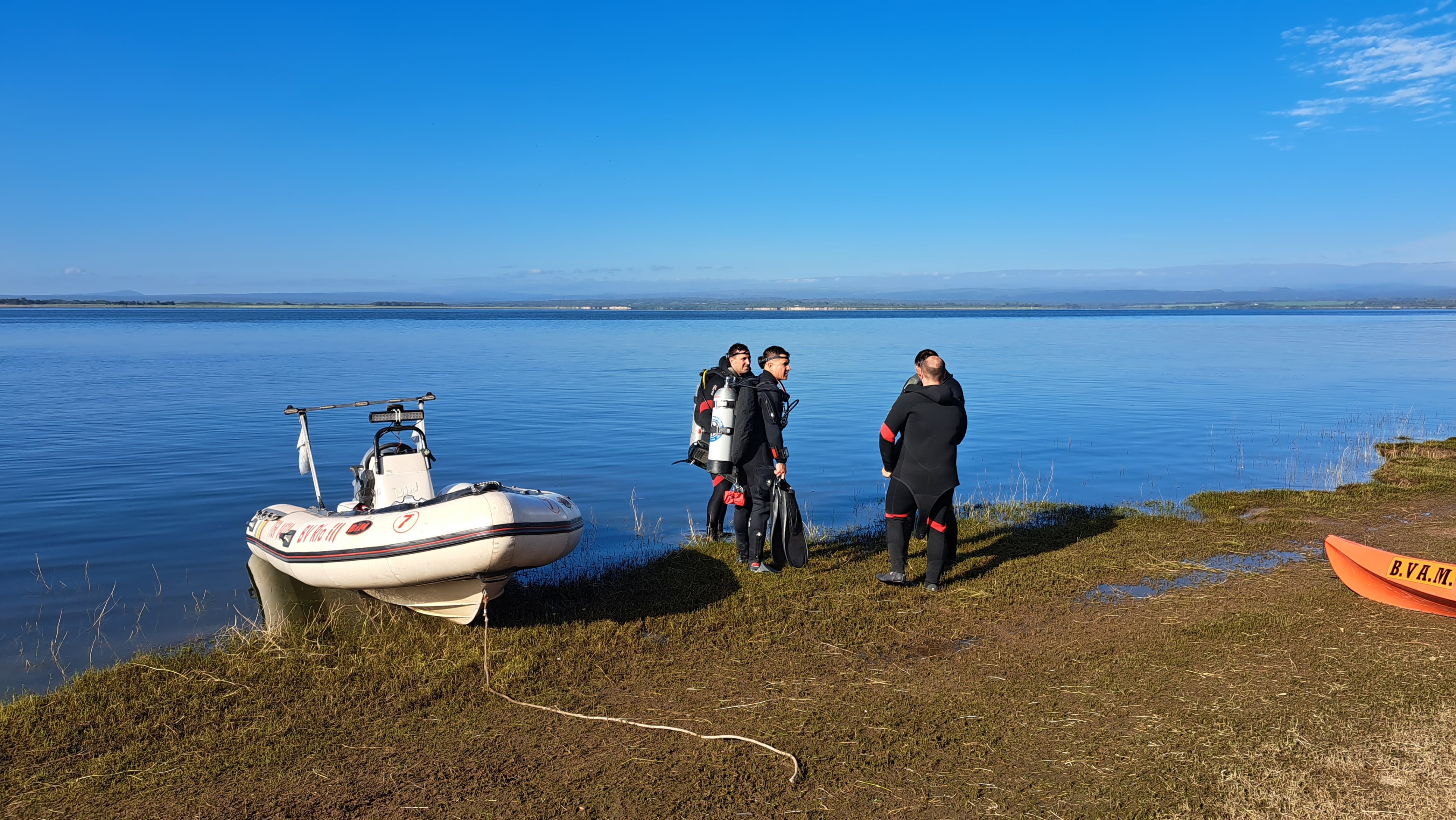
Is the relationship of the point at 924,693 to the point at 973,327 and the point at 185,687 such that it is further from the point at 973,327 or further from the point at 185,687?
the point at 973,327

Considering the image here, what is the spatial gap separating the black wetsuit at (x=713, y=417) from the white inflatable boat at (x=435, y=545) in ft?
6.81

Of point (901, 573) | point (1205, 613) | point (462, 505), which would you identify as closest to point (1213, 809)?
point (1205, 613)

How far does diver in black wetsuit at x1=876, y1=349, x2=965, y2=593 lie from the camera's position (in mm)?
7891

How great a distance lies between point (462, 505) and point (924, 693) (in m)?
3.45

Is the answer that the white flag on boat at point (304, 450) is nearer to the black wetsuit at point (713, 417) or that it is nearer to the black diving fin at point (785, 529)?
the black wetsuit at point (713, 417)

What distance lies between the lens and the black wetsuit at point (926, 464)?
7.89 meters

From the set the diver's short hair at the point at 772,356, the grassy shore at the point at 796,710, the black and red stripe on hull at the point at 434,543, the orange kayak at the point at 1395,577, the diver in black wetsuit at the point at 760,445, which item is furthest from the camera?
the diver's short hair at the point at 772,356

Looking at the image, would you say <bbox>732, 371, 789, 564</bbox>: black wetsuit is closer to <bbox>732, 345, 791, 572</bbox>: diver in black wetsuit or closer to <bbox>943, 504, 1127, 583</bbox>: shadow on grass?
<bbox>732, 345, 791, 572</bbox>: diver in black wetsuit

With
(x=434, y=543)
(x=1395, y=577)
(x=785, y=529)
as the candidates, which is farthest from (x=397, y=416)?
(x=1395, y=577)

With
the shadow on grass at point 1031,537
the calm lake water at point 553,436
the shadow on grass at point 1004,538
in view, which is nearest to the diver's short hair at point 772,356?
the shadow on grass at point 1004,538

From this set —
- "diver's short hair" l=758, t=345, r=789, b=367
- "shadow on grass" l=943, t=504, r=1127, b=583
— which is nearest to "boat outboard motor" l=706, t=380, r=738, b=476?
"diver's short hair" l=758, t=345, r=789, b=367

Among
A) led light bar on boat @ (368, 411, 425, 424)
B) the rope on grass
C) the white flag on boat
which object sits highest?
led light bar on boat @ (368, 411, 425, 424)

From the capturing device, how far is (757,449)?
344 inches

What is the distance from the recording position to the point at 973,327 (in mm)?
94250
